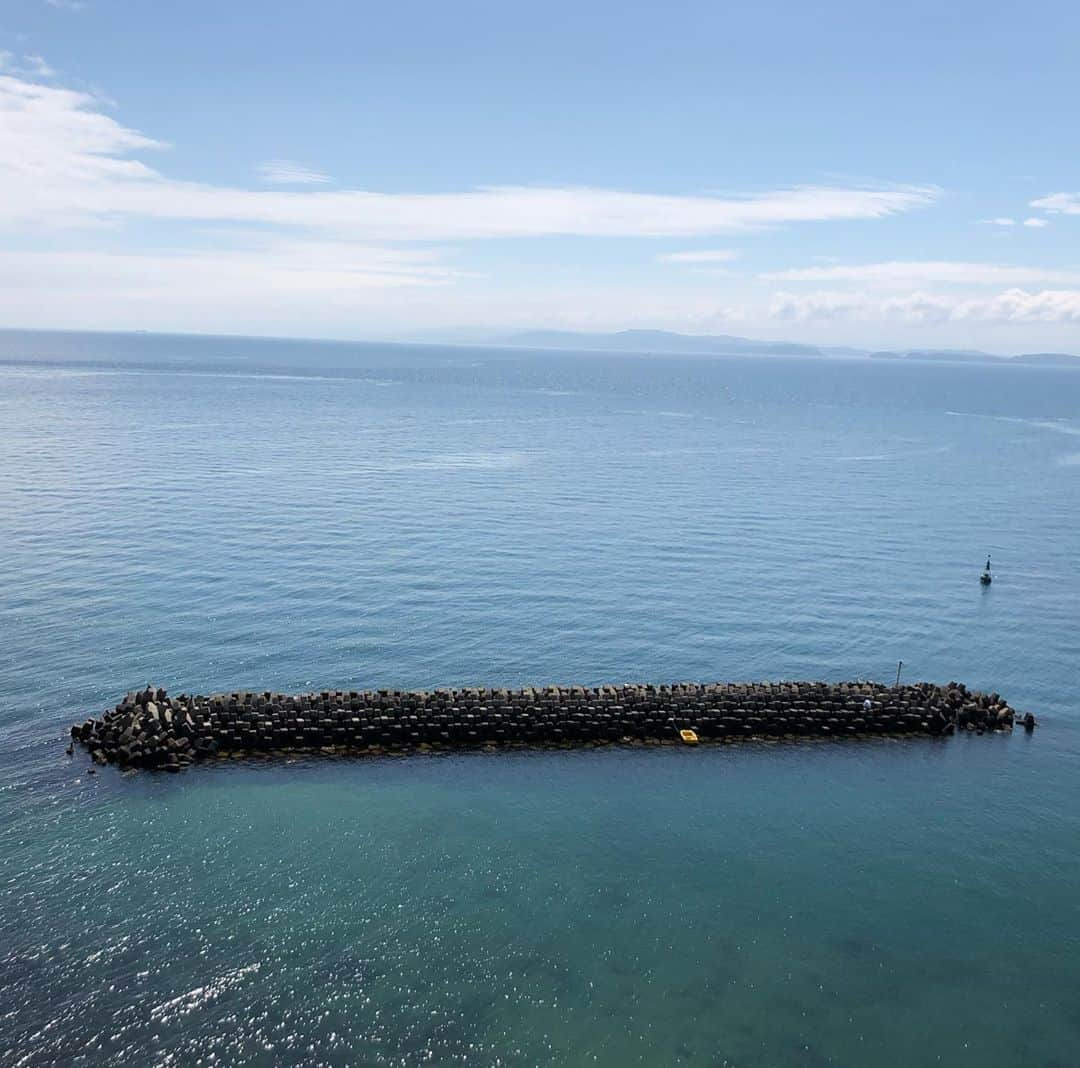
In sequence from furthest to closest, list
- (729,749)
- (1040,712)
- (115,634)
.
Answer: (115,634) < (1040,712) < (729,749)

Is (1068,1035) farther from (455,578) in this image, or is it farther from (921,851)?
(455,578)

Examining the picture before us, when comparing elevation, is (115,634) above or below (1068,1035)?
above

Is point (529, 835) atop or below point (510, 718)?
below

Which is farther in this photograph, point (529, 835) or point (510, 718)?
point (510, 718)

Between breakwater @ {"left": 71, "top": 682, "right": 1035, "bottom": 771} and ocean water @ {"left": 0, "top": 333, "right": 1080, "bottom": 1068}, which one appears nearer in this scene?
ocean water @ {"left": 0, "top": 333, "right": 1080, "bottom": 1068}

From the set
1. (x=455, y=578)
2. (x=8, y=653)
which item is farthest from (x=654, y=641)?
(x=8, y=653)

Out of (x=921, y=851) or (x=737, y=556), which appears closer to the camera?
(x=921, y=851)

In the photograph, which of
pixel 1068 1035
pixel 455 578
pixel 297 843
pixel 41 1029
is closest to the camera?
pixel 41 1029

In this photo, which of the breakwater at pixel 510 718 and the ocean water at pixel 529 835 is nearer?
the ocean water at pixel 529 835
